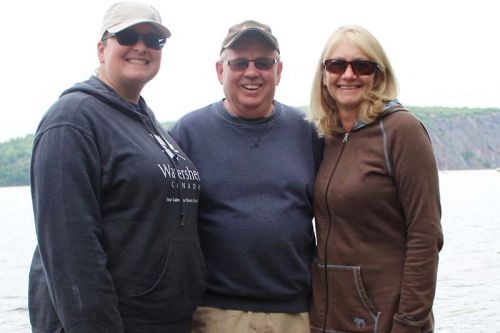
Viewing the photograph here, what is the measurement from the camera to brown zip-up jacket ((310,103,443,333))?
3.91m

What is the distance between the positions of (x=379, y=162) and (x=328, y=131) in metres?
0.51

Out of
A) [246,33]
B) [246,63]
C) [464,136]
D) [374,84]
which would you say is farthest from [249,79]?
[464,136]

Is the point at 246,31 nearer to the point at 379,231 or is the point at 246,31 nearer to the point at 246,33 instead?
the point at 246,33

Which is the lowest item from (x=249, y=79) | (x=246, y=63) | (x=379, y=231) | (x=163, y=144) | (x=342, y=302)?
(x=342, y=302)

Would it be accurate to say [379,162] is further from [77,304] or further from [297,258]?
[77,304]

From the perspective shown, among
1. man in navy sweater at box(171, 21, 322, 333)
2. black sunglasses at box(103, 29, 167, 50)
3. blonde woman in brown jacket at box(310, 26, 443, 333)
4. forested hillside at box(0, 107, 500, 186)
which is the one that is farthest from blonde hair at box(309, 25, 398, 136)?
forested hillside at box(0, 107, 500, 186)

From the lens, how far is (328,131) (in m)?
4.44

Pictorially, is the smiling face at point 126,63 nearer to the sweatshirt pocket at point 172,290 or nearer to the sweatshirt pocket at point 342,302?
the sweatshirt pocket at point 172,290

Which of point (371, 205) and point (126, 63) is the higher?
point (126, 63)

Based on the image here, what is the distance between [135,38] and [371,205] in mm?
1681

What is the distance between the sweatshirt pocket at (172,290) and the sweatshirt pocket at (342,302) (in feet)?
2.58

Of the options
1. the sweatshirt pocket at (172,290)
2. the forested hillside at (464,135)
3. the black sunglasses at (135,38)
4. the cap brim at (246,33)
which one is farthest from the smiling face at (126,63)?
the forested hillside at (464,135)

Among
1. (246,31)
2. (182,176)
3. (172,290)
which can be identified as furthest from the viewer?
(246,31)

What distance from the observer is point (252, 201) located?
432 cm
